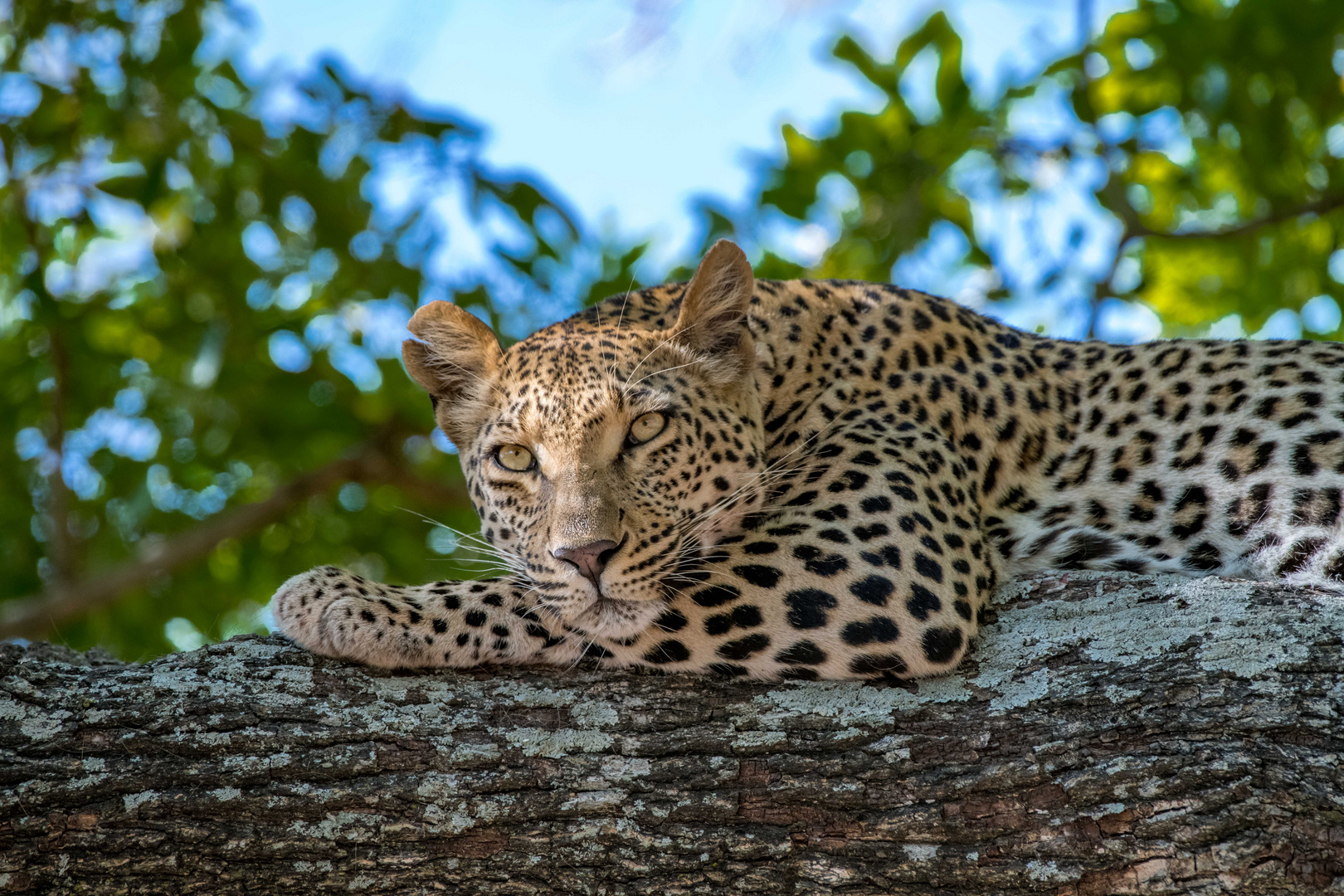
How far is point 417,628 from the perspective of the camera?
4887 millimetres

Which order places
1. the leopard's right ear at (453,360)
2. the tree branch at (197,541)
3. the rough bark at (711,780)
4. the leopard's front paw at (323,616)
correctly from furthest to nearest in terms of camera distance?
the tree branch at (197,541), the leopard's right ear at (453,360), the leopard's front paw at (323,616), the rough bark at (711,780)

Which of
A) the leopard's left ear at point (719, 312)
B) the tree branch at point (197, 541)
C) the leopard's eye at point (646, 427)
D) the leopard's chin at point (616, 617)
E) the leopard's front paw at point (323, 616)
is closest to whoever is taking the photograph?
the leopard's front paw at point (323, 616)

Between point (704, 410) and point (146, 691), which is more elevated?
point (704, 410)

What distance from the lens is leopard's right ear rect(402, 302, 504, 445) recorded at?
596cm

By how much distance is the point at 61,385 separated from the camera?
31.8 feet

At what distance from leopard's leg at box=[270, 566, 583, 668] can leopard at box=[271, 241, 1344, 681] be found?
11 mm

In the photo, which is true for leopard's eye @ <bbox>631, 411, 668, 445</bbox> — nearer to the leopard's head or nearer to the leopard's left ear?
the leopard's head

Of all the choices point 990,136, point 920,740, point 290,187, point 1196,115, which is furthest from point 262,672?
point 1196,115

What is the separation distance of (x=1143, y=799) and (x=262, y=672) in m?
3.36

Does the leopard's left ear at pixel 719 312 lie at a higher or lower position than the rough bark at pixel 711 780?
higher

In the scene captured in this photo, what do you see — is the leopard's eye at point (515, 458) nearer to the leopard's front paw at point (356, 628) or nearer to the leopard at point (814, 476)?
the leopard at point (814, 476)

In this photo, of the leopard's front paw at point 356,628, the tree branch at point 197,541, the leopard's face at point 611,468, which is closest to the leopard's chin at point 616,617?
the leopard's face at point 611,468

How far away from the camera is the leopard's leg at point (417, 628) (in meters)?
4.82

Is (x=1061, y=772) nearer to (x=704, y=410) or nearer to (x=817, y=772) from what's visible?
(x=817, y=772)
